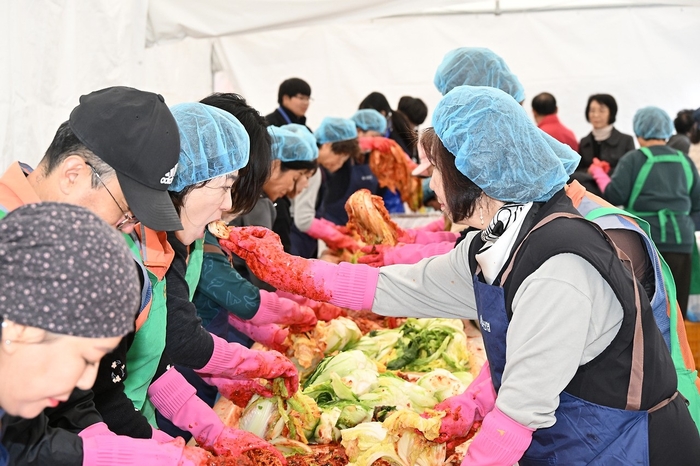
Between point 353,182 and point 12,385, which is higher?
point 12,385

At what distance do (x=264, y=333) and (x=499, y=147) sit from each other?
1.90 meters

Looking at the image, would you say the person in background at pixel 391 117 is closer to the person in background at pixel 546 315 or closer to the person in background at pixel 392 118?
the person in background at pixel 392 118

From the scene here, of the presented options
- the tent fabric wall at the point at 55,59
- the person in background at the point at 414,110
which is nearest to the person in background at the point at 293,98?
the person in background at the point at 414,110

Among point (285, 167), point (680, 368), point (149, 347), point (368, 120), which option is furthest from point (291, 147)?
point (368, 120)

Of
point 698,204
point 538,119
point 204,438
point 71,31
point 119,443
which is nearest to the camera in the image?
point 119,443

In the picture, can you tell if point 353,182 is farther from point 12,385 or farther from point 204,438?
point 12,385

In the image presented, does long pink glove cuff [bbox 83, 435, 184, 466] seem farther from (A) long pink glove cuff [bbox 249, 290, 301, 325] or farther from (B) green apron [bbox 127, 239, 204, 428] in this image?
(A) long pink glove cuff [bbox 249, 290, 301, 325]

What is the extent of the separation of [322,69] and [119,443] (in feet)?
27.7

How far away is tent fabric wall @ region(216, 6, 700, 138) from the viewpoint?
9820mm

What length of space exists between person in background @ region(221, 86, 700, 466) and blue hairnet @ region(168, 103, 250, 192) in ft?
2.15

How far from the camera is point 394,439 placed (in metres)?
2.61

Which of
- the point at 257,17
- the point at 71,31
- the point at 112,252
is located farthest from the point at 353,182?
the point at 112,252

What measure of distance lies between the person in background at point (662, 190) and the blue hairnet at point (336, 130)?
2.25m

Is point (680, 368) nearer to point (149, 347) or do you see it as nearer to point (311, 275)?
point (311, 275)
